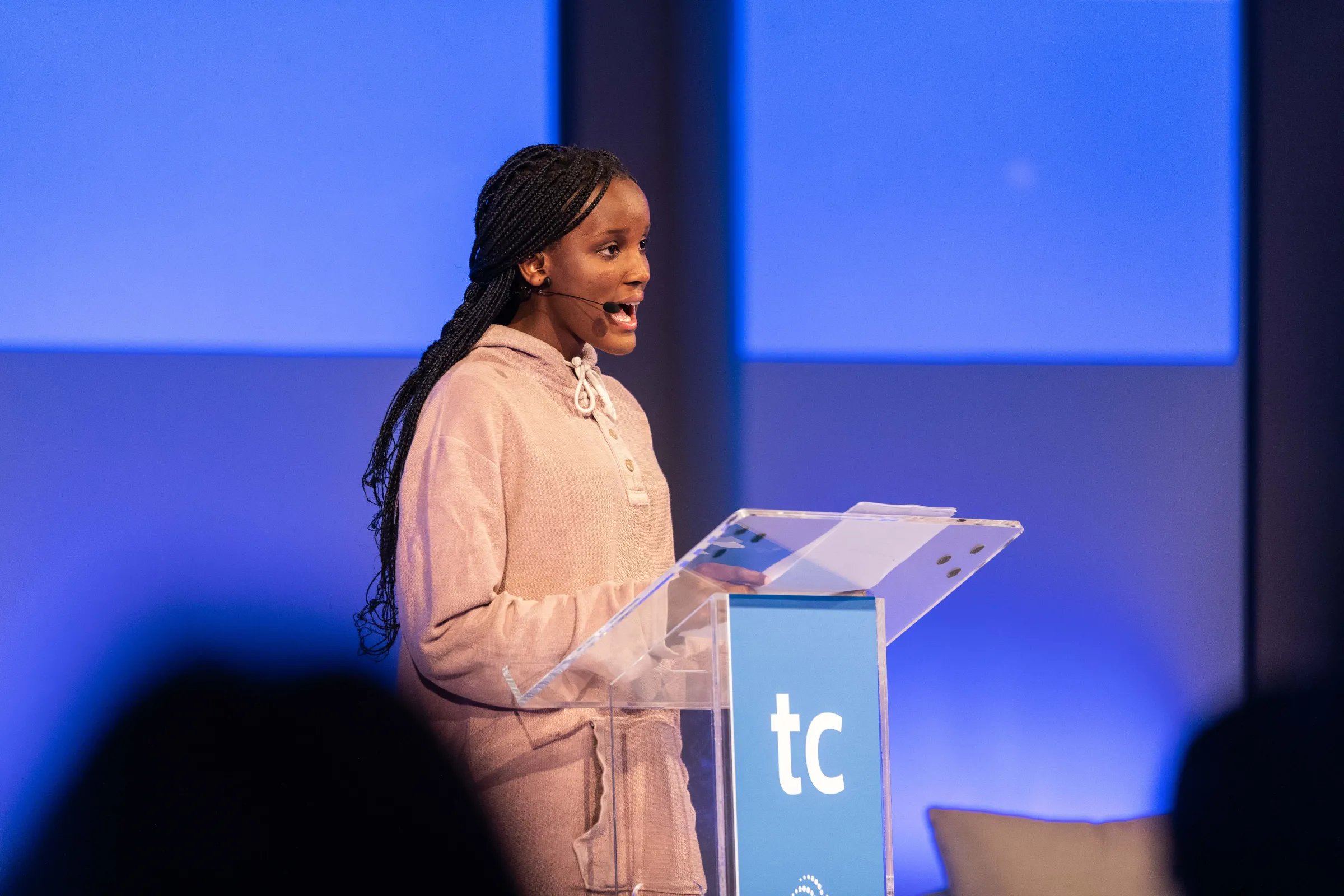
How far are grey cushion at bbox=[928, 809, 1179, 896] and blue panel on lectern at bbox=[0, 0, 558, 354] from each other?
148cm

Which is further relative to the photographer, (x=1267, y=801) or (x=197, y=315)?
(x=1267, y=801)

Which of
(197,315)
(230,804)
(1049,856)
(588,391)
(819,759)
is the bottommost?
(1049,856)

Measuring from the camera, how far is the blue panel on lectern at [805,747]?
1.06 meters

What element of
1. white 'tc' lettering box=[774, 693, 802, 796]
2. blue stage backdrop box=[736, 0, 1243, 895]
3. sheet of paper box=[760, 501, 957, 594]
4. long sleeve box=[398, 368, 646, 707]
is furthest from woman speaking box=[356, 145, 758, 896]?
blue stage backdrop box=[736, 0, 1243, 895]

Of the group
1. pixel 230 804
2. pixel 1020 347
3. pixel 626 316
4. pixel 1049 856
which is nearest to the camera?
pixel 626 316

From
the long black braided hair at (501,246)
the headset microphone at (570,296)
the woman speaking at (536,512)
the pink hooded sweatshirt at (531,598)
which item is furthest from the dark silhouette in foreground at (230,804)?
the headset microphone at (570,296)

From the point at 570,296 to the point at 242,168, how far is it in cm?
95

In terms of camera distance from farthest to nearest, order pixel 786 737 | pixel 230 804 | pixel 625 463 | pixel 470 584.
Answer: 1. pixel 230 804
2. pixel 625 463
3. pixel 470 584
4. pixel 786 737

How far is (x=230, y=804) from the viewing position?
7.15ft

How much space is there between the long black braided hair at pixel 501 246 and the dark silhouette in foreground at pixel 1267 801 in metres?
1.87

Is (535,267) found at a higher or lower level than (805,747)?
higher

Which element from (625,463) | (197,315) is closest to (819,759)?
(625,463)

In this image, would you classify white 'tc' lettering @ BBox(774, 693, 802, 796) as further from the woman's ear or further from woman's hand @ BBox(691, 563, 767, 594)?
the woman's ear

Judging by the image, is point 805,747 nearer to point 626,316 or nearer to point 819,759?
point 819,759
